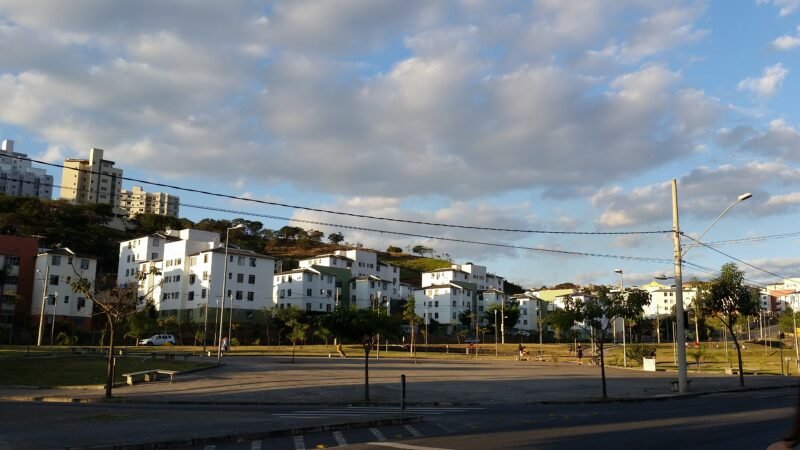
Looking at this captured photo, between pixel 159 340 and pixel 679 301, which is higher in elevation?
pixel 679 301

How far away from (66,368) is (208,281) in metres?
55.6

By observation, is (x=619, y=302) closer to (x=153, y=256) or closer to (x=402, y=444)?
(x=402, y=444)

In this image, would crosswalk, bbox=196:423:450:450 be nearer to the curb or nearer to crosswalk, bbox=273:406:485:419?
the curb

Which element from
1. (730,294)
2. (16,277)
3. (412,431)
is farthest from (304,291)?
(412,431)

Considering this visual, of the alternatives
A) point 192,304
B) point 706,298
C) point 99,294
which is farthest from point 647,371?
point 192,304

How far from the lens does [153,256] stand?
10575 centimetres

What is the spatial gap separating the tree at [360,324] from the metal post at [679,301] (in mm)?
14303

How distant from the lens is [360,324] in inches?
1136

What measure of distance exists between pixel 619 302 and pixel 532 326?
11441 cm

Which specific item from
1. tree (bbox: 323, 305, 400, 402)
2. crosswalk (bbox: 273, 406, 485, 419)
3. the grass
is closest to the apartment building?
the grass

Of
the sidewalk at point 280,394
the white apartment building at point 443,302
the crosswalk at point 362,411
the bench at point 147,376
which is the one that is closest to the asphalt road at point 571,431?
the crosswalk at point 362,411

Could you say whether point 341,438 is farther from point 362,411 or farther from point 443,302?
point 443,302

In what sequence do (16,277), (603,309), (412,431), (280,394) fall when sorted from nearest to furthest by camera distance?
(412,431)
(280,394)
(603,309)
(16,277)

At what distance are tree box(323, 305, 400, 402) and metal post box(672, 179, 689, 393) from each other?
46.9 ft
